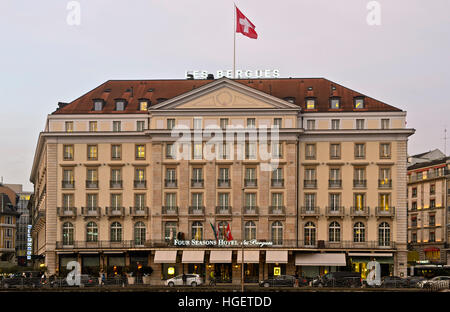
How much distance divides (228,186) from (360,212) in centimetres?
1509

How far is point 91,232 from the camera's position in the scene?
9456 cm

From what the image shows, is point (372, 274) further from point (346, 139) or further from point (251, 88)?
point (251, 88)

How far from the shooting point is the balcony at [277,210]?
92.2 meters

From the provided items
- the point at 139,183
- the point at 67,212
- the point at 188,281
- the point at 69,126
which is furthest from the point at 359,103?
the point at 67,212

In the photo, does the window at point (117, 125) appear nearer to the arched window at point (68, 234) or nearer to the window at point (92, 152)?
the window at point (92, 152)

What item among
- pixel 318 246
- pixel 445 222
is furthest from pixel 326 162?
pixel 445 222

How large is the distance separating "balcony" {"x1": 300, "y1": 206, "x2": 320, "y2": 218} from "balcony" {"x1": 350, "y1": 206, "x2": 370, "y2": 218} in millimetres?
3805

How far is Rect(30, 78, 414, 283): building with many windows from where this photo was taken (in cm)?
9212

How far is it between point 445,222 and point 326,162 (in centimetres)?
3901

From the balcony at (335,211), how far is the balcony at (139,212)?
67.2ft

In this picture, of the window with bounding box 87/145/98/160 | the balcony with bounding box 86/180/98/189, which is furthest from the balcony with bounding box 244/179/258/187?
the window with bounding box 87/145/98/160

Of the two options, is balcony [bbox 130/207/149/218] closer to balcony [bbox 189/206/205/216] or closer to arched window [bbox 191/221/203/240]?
balcony [bbox 189/206/205/216]

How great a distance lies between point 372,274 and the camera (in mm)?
90875

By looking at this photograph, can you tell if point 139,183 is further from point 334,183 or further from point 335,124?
point 335,124
